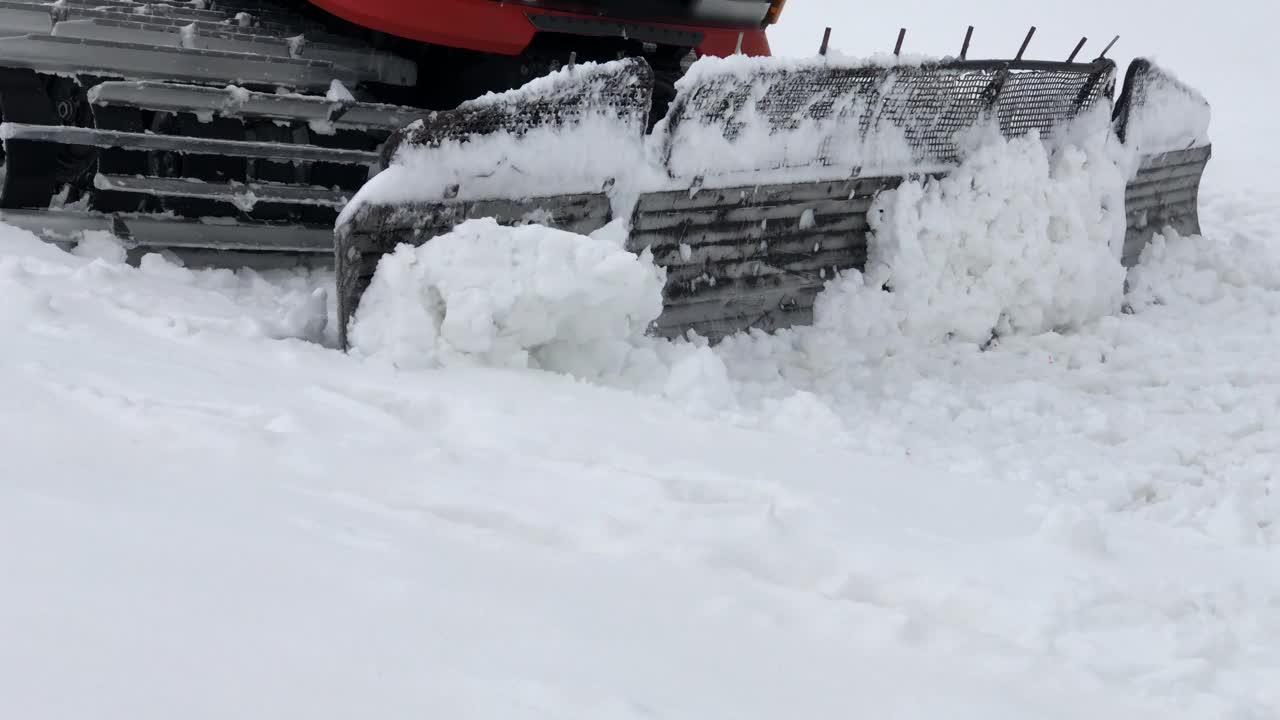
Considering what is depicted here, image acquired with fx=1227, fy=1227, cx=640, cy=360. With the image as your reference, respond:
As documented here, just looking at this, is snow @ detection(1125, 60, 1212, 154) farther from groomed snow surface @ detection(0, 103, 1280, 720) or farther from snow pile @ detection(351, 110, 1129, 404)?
groomed snow surface @ detection(0, 103, 1280, 720)

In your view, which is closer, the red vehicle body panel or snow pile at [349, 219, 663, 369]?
snow pile at [349, 219, 663, 369]

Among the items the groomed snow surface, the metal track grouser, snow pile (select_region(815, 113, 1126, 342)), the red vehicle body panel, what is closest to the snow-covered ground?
the groomed snow surface

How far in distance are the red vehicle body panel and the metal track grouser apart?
9 centimetres

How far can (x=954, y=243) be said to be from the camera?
4.36m

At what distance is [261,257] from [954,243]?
2.37 m

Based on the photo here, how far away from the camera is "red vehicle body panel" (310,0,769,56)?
402 cm

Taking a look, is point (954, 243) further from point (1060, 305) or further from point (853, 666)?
point (853, 666)

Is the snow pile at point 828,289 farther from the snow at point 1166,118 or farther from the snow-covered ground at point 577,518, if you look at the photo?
the snow at point 1166,118

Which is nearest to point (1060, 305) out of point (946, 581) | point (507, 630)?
point (946, 581)

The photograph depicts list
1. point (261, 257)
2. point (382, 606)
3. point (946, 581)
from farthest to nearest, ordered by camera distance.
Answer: point (261, 257) → point (946, 581) → point (382, 606)

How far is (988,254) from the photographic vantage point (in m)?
4.40

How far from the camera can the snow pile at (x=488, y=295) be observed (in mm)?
3053

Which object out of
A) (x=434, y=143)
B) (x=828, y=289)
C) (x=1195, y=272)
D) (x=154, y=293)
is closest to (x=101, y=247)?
(x=154, y=293)

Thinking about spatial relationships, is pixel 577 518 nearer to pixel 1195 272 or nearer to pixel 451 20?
pixel 451 20
